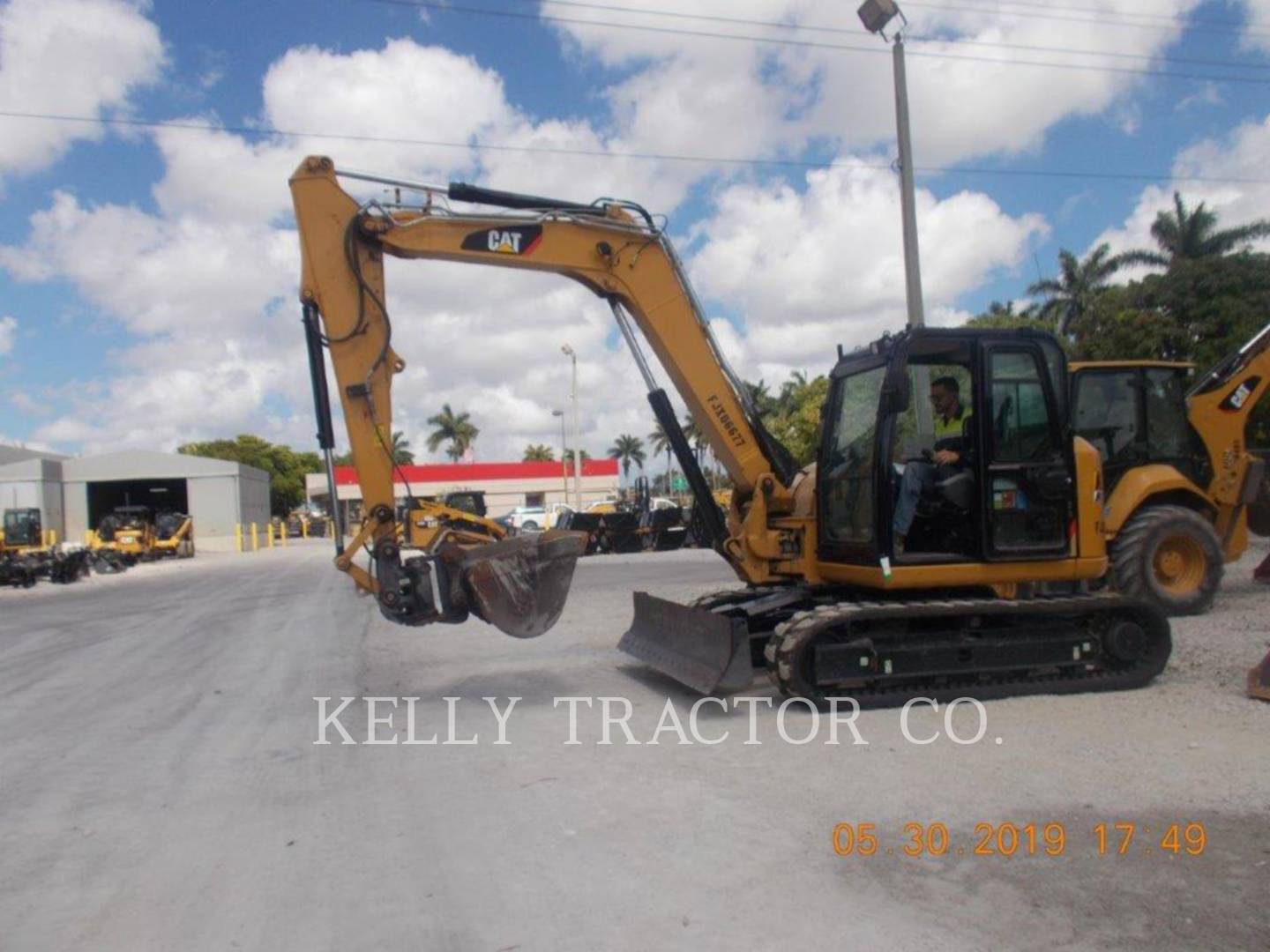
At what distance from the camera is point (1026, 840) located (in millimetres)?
4590

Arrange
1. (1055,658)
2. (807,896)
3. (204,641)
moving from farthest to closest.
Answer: (204,641) < (1055,658) < (807,896)

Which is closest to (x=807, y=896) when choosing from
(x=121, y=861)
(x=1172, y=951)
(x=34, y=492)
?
(x=1172, y=951)

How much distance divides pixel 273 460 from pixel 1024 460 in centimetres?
8704

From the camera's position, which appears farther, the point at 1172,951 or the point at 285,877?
the point at 285,877

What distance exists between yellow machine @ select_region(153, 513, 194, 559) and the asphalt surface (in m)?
31.1

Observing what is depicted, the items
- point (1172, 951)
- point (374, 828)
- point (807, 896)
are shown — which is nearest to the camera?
point (1172, 951)

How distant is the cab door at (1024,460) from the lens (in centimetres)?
745

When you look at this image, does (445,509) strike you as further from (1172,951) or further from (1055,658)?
(1172,951)

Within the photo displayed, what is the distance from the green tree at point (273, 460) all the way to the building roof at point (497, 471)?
24.6m

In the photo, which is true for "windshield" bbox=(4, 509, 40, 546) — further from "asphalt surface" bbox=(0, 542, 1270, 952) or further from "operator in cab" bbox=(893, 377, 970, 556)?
"operator in cab" bbox=(893, 377, 970, 556)

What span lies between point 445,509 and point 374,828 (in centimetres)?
340

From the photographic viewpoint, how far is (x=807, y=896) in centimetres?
406

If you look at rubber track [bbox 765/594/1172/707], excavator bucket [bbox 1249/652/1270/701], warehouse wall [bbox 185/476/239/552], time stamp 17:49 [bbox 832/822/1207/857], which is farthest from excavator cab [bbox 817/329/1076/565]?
warehouse wall [bbox 185/476/239/552]

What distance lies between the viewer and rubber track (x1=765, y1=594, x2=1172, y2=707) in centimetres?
697
